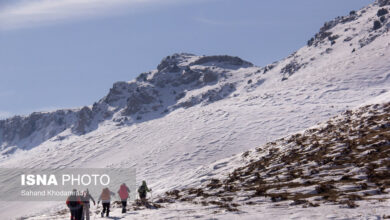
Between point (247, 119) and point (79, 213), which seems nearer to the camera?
point (79, 213)

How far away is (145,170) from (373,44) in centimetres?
7511

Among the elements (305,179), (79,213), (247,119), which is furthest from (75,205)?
(247,119)

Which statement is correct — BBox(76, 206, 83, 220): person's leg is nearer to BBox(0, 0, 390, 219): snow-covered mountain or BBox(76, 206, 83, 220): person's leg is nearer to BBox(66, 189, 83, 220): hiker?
BBox(66, 189, 83, 220): hiker

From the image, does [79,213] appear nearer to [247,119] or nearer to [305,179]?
[305,179]

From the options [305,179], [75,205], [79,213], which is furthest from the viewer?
[305,179]

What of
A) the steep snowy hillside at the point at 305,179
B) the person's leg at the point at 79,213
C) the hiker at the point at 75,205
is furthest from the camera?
the person's leg at the point at 79,213

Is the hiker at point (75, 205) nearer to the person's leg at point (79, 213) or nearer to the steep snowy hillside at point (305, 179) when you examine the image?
the person's leg at point (79, 213)

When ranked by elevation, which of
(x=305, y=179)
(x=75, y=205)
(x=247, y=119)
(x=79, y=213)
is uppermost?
(x=247, y=119)

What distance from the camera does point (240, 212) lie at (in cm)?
2039

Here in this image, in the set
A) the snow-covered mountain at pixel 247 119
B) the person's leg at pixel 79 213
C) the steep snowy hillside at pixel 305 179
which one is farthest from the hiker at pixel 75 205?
the snow-covered mountain at pixel 247 119

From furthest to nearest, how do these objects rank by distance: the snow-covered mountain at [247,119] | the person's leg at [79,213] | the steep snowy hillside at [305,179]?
the snow-covered mountain at [247,119]
the person's leg at [79,213]
the steep snowy hillside at [305,179]

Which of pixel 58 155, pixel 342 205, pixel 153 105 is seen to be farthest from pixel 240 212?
pixel 153 105

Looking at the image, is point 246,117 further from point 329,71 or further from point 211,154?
point 329,71

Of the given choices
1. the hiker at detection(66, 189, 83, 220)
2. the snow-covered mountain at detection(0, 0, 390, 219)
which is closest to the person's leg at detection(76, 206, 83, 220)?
Answer: the hiker at detection(66, 189, 83, 220)
